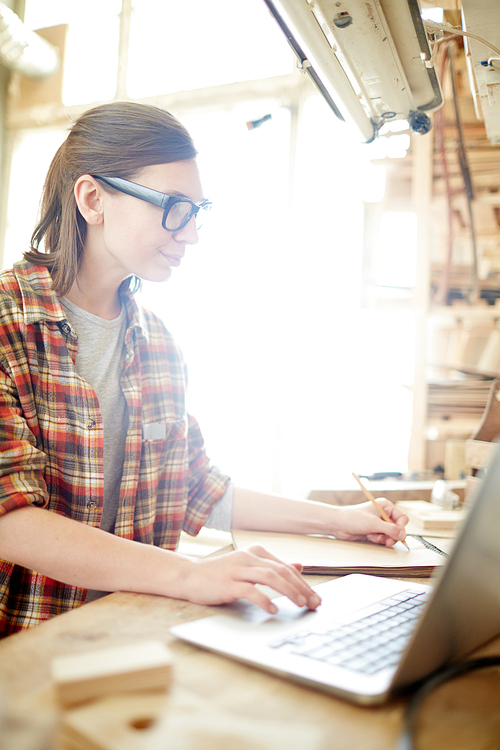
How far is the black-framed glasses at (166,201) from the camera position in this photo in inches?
47.3

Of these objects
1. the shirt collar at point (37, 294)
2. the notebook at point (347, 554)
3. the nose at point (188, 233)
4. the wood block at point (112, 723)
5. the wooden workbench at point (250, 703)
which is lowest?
the notebook at point (347, 554)

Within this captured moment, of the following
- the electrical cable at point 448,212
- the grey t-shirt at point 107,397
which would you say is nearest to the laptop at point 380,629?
the grey t-shirt at point 107,397

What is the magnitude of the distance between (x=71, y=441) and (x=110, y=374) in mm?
225

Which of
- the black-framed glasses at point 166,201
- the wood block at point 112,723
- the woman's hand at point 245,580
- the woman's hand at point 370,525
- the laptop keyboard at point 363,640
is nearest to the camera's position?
the wood block at point 112,723

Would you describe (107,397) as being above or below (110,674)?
above

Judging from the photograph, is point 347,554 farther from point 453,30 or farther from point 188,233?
point 453,30

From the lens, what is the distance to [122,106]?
48.8 inches

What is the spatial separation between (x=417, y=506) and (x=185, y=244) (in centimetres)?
89

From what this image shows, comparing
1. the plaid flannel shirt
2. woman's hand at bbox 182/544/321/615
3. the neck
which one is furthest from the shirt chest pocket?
woman's hand at bbox 182/544/321/615

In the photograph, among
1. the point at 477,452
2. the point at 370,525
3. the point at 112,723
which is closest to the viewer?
the point at 112,723

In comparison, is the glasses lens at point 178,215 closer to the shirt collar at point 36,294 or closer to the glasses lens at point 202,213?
the glasses lens at point 202,213

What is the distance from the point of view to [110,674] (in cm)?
45

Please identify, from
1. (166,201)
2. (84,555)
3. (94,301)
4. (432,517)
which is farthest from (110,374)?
(432,517)

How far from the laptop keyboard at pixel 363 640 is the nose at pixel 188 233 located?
0.90 metres
